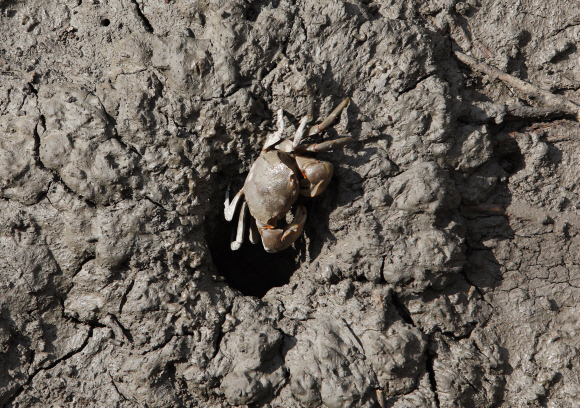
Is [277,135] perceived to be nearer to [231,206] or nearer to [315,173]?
[315,173]

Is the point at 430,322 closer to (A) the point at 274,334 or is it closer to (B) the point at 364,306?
(B) the point at 364,306

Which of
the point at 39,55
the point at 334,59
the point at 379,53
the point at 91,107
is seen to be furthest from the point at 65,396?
the point at 379,53

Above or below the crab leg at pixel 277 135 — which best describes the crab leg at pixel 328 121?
above

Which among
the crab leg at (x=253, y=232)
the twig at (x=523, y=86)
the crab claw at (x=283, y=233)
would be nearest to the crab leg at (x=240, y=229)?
the crab leg at (x=253, y=232)

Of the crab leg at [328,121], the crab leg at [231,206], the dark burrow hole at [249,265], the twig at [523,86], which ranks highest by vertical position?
the twig at [523,86]

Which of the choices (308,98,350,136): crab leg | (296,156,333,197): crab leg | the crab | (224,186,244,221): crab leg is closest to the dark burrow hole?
(224,186,244,221): crab leg

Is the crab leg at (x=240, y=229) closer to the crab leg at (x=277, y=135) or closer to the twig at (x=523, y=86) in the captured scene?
the crab leg at (x=277, y=135)
